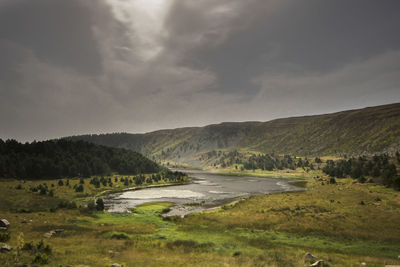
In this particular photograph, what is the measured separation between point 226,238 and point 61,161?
13726 centimetres

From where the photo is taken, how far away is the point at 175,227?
46250mm

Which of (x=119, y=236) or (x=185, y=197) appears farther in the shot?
(x=185, y=197)

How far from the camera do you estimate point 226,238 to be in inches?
1415

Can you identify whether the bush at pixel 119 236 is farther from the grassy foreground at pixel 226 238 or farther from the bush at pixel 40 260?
the bush at pixel 40 260

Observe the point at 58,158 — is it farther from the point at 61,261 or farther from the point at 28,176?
the point at 61,261

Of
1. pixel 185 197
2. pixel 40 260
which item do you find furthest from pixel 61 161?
pixel 40 260

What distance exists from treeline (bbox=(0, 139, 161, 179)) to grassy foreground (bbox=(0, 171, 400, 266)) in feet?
239

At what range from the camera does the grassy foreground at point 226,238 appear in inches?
938

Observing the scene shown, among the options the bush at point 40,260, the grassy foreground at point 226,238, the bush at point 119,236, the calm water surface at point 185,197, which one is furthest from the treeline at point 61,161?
the bush at point 40,260

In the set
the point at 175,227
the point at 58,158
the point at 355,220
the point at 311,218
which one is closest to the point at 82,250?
the point at 175,227

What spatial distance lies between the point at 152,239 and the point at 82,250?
11383 mm

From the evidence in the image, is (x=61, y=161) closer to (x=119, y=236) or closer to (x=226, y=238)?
(x=119, y=236)

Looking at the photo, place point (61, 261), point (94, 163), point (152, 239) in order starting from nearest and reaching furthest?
point (61, 261), point (152, 239), point (94, 163)

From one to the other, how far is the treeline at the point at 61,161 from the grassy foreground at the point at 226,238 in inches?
2866
